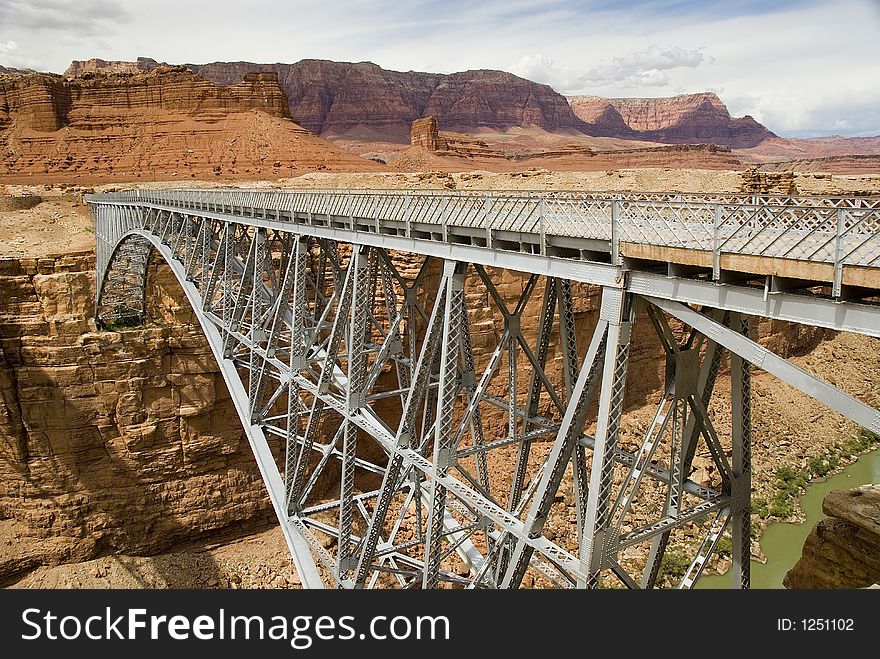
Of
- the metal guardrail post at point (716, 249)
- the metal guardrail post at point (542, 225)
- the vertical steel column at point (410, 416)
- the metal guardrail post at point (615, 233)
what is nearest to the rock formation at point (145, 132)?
the vertical steel column at point (410, 416)

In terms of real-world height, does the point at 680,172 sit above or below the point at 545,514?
above

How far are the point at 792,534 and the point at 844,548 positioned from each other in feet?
40.4

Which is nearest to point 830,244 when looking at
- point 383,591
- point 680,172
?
point 383,591

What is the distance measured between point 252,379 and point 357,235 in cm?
528

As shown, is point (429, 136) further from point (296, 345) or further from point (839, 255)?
point (839, 255)

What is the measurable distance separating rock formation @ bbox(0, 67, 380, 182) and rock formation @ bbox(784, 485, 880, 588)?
4985 centimetres

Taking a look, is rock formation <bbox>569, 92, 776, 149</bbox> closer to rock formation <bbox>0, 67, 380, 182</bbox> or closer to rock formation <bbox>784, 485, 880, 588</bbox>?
rock formation <bbox>0, 67, 380, 182</bbox>

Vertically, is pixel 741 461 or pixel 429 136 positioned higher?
pixel 429 136

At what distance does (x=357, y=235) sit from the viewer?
10250 millimetres

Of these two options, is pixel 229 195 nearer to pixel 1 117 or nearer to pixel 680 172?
pixel 680 172

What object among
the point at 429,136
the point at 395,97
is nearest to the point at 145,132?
the point at 429,136

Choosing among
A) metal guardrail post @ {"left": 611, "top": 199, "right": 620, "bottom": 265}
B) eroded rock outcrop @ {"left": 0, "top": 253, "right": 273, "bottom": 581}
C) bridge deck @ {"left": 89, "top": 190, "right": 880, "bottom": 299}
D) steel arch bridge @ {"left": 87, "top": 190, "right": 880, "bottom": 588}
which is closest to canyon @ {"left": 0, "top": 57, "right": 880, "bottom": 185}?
eroded rock outcrop @ {"left": 0, "top": 253, "right": 273, "bottom": 581}

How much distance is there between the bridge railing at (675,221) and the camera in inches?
179

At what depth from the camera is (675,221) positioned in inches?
230
